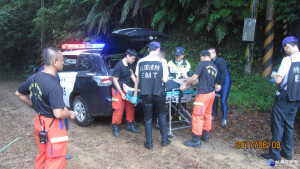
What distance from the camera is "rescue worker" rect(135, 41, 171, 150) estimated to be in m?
4.02

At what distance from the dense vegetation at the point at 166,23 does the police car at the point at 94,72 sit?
3115 mm

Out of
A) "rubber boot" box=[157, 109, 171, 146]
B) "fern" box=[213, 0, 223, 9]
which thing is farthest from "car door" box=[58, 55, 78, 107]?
"fern" box=[213, 0, 223, 9]

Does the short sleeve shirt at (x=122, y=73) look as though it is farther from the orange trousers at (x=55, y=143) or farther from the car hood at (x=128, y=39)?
the orange trousers at (x=55, y=143)

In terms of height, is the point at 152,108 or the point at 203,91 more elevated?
the point at 203,91

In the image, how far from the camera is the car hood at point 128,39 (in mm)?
4641

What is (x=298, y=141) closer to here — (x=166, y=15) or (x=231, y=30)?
(x=231, y=30)

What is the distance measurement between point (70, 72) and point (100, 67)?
119cm

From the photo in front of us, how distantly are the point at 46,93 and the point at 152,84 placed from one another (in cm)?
190

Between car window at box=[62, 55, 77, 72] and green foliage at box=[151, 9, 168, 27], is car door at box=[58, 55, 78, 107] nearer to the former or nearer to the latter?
car window at box=[62, 55, 77, 72]

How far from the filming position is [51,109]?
104 inches

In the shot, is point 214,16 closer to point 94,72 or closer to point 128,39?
point 128,39

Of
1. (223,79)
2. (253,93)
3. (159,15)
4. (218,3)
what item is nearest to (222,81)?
(223,79)

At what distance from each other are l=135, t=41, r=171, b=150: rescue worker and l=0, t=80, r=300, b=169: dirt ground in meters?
0.47

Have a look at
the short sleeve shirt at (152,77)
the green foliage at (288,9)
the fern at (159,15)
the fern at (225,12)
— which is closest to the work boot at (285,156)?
the short sleeve shirt at (152,77)
